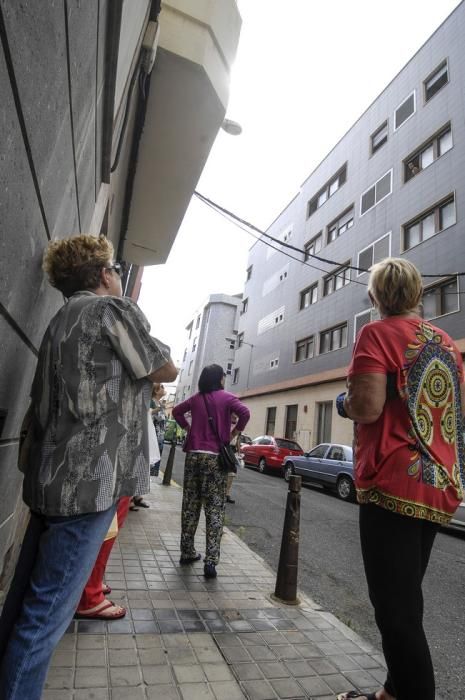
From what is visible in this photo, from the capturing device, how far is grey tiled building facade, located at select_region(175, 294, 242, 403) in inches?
1812

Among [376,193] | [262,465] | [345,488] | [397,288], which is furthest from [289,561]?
[376,193]

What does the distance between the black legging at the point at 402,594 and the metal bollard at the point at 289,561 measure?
5.91ft

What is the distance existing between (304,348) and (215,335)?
76.5 feet

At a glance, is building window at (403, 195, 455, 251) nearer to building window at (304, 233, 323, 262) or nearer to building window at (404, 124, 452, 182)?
building window at (404, 124, 452, 182)

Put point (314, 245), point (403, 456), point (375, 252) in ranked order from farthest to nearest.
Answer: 1. point (314, 245)
2. point (375, 252)
3. point (403, 456)

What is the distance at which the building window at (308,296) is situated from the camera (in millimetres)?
24203

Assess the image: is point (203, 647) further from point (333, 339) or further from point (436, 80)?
point (436, 80)

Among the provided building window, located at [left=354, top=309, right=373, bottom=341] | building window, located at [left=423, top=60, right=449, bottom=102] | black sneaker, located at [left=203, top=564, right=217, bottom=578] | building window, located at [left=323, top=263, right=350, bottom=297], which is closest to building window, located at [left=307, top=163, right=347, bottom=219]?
building window, located at [left=323, top=263, right=350, bottom=297]

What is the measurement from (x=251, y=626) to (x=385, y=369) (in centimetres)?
200

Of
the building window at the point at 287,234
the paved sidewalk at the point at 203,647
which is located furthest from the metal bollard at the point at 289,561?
the building window at the point at 287,234

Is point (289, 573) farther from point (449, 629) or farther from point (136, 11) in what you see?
point (136, 11)

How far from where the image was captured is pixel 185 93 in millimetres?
4371

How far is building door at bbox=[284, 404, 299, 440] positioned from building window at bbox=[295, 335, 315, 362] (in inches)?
112

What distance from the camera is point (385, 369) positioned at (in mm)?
1695
